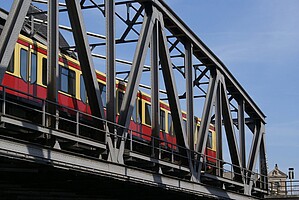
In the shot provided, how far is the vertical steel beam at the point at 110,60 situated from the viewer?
67.5 feet

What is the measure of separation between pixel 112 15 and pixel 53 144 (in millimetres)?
5455

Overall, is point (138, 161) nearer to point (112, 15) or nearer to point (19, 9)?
point (112, 15)

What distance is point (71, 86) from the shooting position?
2512 centimetres

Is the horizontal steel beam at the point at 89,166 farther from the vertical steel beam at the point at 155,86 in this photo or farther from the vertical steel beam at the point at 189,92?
the vertical steel beam at the point at 189,92

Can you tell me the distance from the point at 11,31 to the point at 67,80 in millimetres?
8924

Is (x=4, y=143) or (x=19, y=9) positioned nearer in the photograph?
A: (x=4, y=143)

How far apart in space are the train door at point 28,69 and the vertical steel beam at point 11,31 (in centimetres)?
573

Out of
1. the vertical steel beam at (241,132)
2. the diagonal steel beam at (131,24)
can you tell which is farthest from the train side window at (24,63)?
the vertical steel beam at (241,132)

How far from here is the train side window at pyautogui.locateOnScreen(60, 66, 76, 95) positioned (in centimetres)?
2440

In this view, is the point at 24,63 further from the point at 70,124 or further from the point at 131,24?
the point at 131,24

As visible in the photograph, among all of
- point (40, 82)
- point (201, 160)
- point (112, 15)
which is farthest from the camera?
point (201, 160)

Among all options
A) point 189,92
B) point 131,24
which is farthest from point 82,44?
point 189,92

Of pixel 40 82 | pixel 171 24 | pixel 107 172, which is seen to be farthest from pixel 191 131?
pixel 107 172

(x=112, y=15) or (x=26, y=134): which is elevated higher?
(x=112, y=15)
